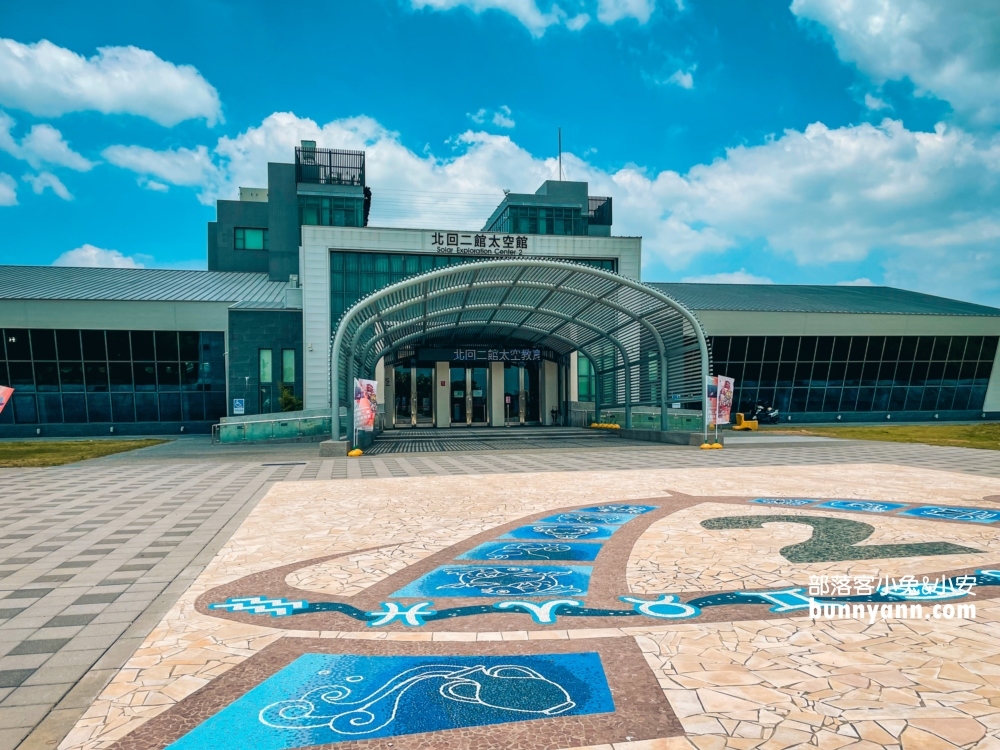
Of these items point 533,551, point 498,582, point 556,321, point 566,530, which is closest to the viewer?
point 498,582

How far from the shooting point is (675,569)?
6.83 metres

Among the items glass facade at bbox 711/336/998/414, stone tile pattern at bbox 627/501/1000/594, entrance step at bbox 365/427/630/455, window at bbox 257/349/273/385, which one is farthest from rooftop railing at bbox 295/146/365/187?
stone tile pattern at bbox 627/501/1000/594

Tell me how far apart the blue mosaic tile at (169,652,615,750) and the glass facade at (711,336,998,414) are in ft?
117

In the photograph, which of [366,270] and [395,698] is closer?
[395,698]

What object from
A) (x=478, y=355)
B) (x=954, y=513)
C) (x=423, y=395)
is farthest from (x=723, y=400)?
(x=423, y=395)

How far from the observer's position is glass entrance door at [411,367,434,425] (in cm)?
3644

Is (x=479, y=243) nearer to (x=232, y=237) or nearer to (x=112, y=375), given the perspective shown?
(x=112, y=375)

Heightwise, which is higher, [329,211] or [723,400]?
[329,211]

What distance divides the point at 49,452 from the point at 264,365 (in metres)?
11.2

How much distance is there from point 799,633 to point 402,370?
3238cm

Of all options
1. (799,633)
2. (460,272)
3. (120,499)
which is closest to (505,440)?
(460,272)

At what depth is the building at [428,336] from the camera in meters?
25.5

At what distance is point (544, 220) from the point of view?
51219 millimetres

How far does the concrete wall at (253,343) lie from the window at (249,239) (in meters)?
13.7
